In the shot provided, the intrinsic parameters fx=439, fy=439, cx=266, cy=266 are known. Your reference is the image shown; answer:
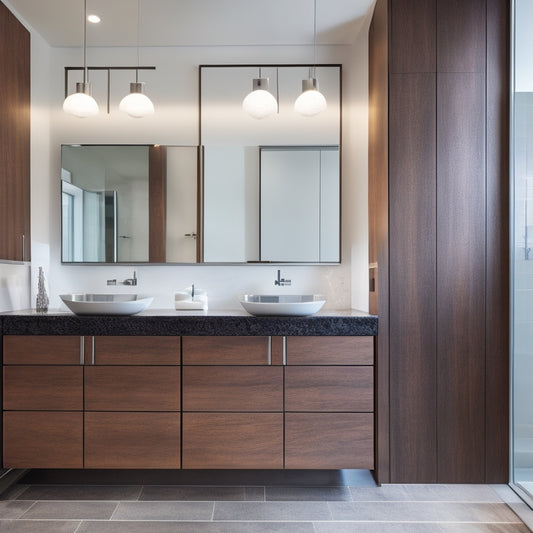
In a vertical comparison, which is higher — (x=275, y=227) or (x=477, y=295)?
(x=275, y=227)

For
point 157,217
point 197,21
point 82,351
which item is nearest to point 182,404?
point 82,351

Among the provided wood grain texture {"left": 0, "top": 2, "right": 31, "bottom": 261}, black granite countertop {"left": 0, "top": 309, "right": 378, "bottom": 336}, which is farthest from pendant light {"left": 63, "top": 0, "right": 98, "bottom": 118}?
black granite countertop {"left": 0, "top": 309, "right": 378, "bottom": 336}

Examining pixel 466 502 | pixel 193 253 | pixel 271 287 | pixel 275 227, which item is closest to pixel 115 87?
pixel 193 253

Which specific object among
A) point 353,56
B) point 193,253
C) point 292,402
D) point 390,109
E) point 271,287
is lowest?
point 292,402

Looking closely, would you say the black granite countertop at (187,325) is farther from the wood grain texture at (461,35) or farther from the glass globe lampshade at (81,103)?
the wood grain texture at (461,35)

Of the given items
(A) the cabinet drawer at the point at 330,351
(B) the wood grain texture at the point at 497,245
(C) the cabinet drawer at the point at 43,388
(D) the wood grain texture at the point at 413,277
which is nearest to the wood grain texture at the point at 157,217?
(C) the cabinet drawer at the point at 43,388

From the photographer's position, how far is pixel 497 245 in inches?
92.7

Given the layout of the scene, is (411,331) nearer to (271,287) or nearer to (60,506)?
(271,287)

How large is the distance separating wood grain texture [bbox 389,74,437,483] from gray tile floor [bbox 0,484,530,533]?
7.7 inches

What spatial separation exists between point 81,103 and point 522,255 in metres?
2.55

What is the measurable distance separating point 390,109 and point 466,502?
6.80 ft

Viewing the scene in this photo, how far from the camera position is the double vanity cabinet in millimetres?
2334

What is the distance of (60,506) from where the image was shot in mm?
2215

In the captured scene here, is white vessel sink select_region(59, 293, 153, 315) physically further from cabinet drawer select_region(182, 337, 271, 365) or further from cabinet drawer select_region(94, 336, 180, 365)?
cabinet drawer select_region(182, 337, 271, 365)
